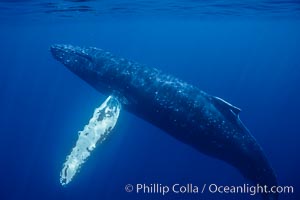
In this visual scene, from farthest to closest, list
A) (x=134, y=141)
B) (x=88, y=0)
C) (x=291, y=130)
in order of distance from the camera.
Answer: (x=291, y=130), (x=134, y=141), (x=88, y=0)

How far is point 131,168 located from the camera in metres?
31.8

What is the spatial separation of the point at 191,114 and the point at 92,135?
331cm

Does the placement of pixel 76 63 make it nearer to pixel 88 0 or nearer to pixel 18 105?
pixel 88 0

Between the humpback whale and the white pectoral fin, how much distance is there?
0.57m

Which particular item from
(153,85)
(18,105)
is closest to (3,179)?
(18,105)

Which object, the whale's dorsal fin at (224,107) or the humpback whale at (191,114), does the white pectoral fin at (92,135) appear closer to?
the humpback whale at (191,114)

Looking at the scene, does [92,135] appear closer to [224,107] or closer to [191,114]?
[191,114]

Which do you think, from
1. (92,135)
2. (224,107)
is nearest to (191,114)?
(224,107)

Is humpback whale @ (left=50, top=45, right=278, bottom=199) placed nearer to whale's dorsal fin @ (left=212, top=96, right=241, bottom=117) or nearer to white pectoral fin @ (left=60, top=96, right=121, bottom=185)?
whale's dorsal fin @ (left=212, top=96, right=241, bottom=117)

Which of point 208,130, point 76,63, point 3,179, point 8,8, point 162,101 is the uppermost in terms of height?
point 8,8

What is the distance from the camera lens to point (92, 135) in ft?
36.3

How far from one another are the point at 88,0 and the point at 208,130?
16.2m

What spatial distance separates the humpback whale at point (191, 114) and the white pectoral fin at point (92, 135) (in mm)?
565

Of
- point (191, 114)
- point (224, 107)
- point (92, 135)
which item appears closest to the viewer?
point (224, 107)
